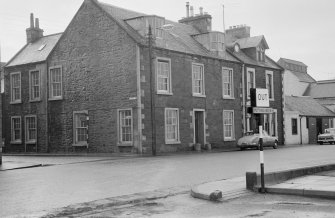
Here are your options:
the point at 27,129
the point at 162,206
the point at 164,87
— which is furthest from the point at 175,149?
the point at 162,206

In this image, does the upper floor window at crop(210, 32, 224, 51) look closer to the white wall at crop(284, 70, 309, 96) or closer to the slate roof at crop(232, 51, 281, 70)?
the slate roof at crop(232, 51, 281, 70)

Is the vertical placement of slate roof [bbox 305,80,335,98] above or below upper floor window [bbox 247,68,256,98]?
above

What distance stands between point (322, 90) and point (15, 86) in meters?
43.7

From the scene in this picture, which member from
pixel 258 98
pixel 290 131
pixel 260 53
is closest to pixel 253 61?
pixel 260 53

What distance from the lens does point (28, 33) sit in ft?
130

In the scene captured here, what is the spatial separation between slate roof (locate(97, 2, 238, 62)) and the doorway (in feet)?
13.6

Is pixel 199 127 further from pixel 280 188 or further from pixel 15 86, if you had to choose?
pixel 280 188

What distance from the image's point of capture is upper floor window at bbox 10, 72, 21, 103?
36312 millimetres

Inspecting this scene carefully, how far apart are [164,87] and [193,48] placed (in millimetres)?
4730

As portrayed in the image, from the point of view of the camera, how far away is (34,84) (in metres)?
35.2

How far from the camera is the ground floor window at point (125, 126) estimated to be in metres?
29.2

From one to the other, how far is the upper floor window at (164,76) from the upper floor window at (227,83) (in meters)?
6.13

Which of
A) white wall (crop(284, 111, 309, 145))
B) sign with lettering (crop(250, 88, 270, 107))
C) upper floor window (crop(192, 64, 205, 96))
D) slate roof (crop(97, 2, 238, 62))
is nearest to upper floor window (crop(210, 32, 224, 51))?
slate roof (crop(97, 2, 238, 62))

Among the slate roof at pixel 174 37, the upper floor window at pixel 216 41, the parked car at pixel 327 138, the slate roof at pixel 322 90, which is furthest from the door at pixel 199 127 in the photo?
the slate roof at pixel 322 90
